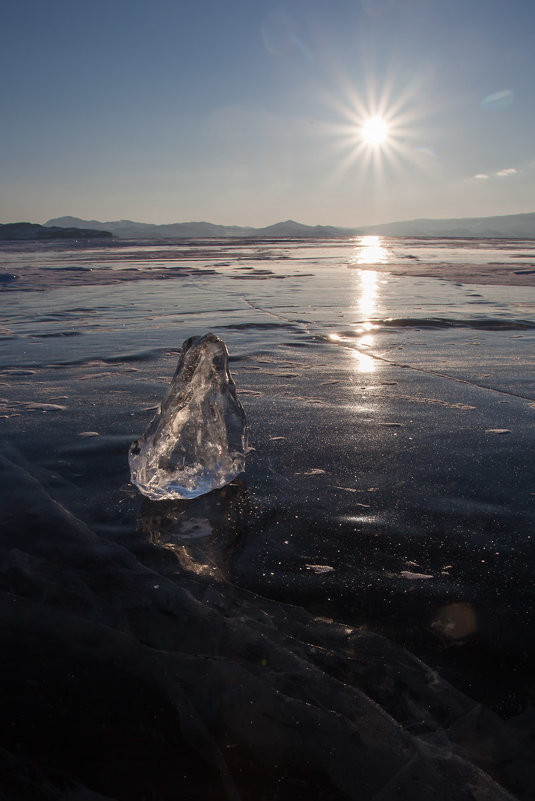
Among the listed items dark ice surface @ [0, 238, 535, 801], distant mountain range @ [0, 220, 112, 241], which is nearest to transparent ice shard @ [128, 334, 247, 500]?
dark ice surface @ [0, 238, 535, 801]

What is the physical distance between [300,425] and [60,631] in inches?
79.6

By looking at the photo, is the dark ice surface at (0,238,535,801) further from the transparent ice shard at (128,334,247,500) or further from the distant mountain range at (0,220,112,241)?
the distant mountain range at (0,220,112,241)

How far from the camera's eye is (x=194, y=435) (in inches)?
105

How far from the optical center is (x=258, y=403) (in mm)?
3826

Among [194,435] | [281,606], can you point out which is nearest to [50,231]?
[194,435]

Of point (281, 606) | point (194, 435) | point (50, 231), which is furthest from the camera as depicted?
point (50, 231)

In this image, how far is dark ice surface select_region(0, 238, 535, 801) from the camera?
47.2 inches

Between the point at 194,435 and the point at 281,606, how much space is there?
3.81ft

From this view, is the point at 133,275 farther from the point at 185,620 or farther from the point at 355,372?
the point at 185,620

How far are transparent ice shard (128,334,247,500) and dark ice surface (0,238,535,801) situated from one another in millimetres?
111

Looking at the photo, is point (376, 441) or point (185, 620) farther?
point (376, 441)

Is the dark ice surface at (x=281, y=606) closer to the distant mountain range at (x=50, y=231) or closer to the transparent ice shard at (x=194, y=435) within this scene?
the transparent ice shard at (x=194, y=435)

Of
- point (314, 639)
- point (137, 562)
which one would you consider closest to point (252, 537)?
point (137, 562)

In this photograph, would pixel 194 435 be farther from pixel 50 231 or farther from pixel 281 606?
pixel 50 231
